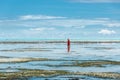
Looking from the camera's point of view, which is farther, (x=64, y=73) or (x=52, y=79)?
(x=64, y=73)

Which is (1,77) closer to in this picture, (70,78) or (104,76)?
(70,78)

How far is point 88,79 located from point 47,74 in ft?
16.1

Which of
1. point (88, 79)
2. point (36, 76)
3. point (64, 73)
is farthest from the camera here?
point (64, 73)

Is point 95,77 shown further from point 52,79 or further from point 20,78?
point 20,78

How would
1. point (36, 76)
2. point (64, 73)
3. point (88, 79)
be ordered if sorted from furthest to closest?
point (64, 73), point (36, 76), point (88, 79)

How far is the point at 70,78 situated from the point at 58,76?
2.10 m

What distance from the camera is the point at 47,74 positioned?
33.9 meters

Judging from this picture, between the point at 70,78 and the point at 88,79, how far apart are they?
1.55 m

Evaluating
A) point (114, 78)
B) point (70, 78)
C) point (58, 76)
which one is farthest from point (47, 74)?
point (114, 78)

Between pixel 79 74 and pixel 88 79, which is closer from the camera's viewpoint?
pixel 88 79

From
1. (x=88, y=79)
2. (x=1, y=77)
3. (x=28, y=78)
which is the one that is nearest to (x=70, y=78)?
(x=88, y=79)

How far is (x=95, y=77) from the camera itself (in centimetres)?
3195

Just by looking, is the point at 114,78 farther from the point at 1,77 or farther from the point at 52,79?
the point at 1,77

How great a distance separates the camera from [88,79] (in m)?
30.5
